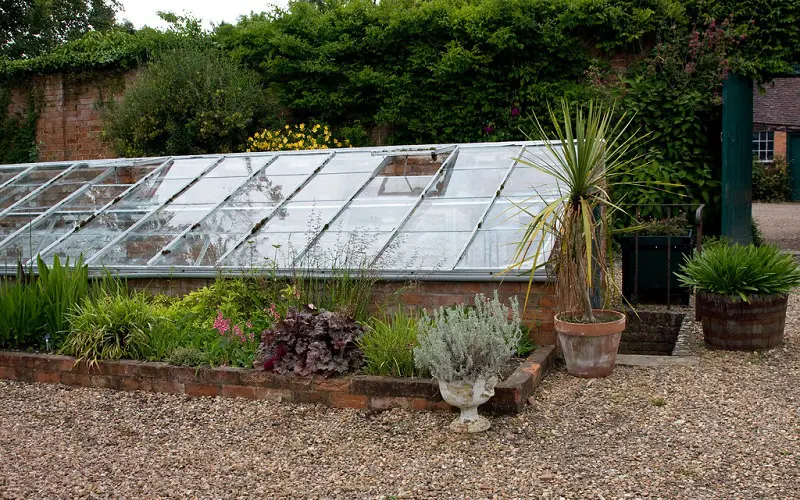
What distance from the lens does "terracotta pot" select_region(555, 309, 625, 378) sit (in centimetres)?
442

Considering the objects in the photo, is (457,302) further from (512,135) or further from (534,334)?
(512,135)

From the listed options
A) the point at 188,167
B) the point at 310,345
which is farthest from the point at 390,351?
the point at 188,167

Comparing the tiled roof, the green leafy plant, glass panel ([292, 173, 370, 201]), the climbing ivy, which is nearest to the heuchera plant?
the green leafy plant

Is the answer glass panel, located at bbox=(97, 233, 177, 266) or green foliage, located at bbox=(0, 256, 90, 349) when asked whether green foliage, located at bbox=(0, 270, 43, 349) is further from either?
glass panel, located at bbox=(97, 233, 177, 266)

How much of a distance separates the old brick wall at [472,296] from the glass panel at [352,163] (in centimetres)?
175

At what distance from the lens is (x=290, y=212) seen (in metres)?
6.12

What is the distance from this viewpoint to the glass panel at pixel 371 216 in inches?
224

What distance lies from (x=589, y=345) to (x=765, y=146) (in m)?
20.3

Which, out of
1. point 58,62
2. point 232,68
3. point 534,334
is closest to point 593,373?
point 534,334

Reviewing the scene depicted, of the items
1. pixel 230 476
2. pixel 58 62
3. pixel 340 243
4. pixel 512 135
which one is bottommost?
pixel 230 476

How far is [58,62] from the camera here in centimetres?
1306

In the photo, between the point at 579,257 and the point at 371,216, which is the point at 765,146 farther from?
the point at 579,257

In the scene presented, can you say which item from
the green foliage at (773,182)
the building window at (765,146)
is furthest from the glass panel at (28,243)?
the building window at (765,146)

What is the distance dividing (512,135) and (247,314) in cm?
593
